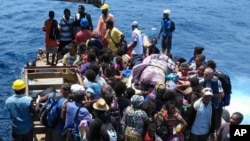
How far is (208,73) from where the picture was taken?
356 inches

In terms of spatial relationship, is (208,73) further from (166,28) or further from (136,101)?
(166,28)

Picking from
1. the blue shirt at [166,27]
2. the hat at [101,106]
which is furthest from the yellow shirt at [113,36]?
the hat at [101,106]

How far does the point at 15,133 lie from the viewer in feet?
29.0

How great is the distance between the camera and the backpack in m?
8.48

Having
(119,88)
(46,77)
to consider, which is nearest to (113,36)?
(46,77)

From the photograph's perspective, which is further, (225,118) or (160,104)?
(225,118)

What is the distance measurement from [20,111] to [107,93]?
173 cm

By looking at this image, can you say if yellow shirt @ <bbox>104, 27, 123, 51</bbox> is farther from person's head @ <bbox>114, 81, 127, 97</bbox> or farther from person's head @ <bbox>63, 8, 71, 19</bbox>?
person's head @ <bbox>114, 81, 127, 97</bbox>

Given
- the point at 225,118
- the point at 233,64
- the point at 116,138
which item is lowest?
the point at 233,64

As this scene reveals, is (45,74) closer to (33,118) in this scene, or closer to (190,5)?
(33,118)

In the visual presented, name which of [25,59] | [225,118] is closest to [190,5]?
[25,59]

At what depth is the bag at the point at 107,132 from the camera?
7.67 meters

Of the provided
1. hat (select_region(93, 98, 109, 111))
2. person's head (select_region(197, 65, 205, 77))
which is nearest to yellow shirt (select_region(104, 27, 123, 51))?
person's head (select_region(197, 65, 205, 77))

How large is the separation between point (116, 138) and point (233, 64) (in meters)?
17.4
